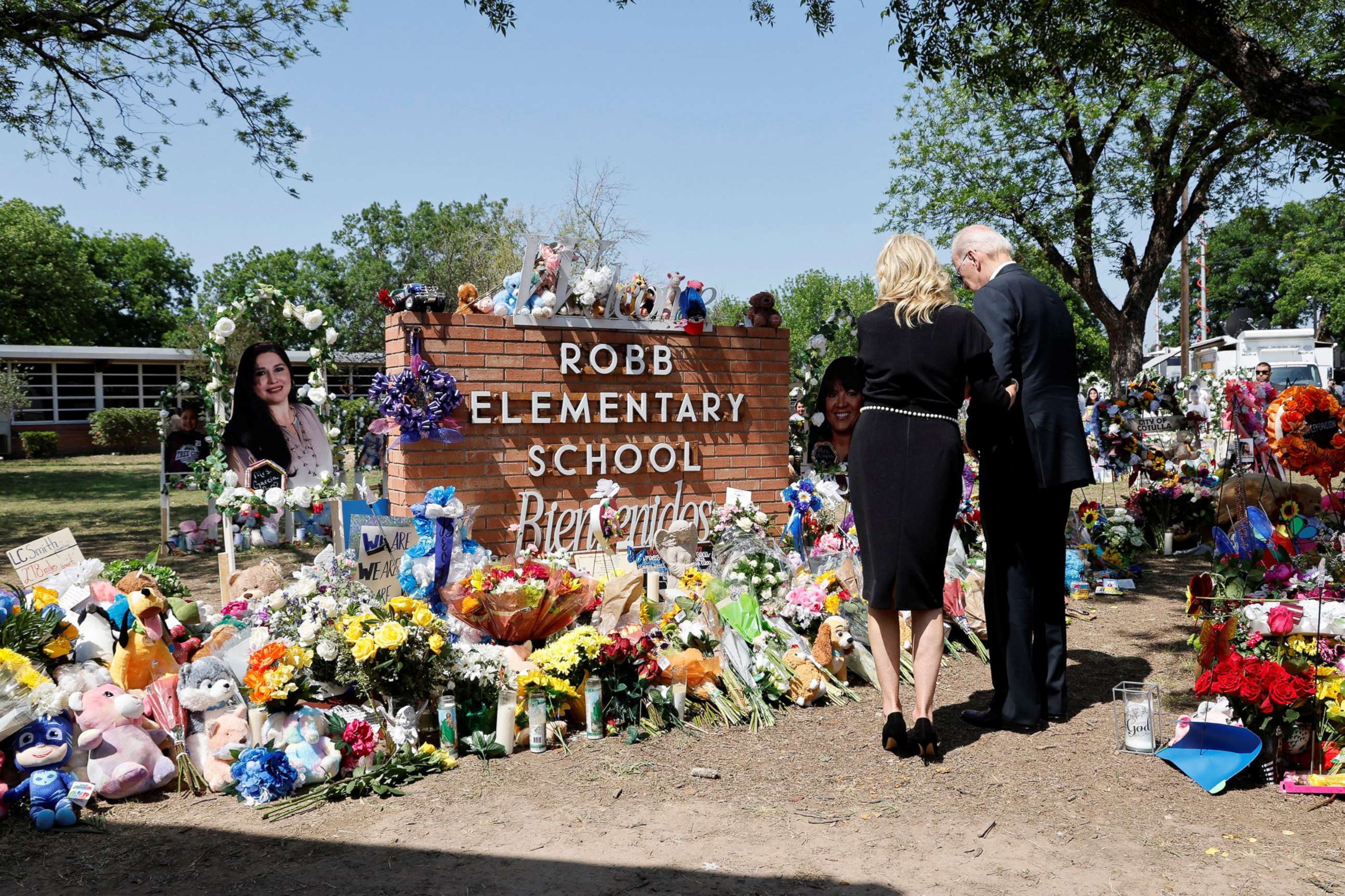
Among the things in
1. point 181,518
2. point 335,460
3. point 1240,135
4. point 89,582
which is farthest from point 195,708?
point 1240,135

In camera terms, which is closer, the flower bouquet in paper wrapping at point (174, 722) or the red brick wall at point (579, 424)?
the flower bouquet in paper wrapping at point (174, 722)

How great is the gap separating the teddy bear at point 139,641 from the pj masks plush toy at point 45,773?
0.41 meters

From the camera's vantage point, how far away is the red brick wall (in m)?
5.55

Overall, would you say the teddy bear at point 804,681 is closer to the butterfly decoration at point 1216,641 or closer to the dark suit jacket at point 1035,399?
the dark suit jacket at point 1035,399

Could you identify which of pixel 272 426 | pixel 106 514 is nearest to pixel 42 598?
pixel 272 426

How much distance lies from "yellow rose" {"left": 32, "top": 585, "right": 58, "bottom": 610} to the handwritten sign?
0.67m

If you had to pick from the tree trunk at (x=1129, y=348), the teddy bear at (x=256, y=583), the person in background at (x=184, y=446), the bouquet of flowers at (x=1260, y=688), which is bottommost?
the bouquet of flowers at (x=1260, y=688)

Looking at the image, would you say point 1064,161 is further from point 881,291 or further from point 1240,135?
point 881,291

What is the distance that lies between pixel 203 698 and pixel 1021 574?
306cm

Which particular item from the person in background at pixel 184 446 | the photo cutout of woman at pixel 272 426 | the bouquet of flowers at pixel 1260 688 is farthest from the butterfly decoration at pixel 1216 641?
the person in background at pixel 184 446

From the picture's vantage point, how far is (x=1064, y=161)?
48.1 ft

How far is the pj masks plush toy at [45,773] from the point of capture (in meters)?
3.06

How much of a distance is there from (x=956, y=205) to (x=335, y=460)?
1131 centimetres

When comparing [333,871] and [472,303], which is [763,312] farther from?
[333,871]
